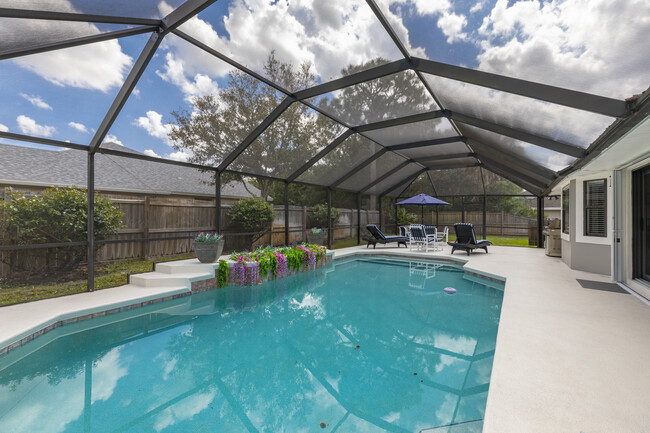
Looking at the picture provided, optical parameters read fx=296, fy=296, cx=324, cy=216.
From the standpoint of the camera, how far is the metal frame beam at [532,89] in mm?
2949

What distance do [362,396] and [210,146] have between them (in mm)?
5853

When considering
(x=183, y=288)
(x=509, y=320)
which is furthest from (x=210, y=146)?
(x=509, y=320)

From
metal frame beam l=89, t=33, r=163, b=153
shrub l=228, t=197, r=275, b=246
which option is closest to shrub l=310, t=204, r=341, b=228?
shrub l=228, t=197, r=275, b=246

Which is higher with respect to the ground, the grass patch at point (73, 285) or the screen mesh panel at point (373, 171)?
the screen mesh panel at point (373, 171)

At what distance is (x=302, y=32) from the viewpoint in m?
4.35

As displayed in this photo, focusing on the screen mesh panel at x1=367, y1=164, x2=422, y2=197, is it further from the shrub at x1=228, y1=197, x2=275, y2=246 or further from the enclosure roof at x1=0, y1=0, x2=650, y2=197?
the shrub at x1=228, y1=197, x2=275, y2=246

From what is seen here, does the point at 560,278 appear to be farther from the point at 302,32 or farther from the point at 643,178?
the point at 302,32

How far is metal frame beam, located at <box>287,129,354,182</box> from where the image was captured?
8.09 metres

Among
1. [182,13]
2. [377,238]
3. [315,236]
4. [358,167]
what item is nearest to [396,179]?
[377,238]

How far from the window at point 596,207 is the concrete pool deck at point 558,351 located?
5.67 feet

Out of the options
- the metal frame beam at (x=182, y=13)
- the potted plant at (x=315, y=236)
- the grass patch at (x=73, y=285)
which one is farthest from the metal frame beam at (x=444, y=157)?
the metal frame beam at (x=182, y=13)

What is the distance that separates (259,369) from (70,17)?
4047 millimetres

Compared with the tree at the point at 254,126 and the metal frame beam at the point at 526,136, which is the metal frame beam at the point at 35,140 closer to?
the tree at the point at 254,126

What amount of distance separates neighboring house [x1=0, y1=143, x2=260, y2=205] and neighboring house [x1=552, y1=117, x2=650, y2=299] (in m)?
7.99
